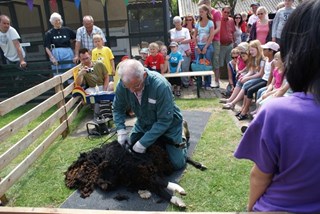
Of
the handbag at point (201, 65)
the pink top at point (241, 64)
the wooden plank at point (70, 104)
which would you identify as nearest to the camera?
the wooden plank at point (70, 104)

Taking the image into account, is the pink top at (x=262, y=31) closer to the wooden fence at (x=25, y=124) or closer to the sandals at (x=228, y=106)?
the sandals at (x=228, y=106)

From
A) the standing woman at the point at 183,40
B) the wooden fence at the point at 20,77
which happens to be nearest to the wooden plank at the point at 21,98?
the wooden fence at the point at 20,77

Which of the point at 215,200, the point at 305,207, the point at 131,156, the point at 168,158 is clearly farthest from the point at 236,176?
the point at 305,207

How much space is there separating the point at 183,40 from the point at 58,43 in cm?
308

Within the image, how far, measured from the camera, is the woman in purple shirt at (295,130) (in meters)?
0.99

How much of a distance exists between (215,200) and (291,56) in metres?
2.33

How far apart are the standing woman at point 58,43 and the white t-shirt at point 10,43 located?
2.69 ft

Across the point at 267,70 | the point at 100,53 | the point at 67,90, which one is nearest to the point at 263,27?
the point at 267,70

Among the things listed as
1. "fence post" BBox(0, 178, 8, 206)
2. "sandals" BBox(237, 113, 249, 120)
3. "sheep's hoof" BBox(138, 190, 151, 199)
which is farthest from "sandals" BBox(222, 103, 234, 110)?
"fence post" BBox(0, 178, 8, 206)

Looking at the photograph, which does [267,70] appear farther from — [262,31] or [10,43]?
[10,43]

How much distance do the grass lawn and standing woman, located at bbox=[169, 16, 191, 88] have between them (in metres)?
3.31

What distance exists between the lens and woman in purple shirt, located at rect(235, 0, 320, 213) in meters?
0.99

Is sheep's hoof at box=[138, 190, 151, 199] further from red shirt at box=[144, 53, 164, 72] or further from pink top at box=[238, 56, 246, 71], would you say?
red shirt at box=[144, 53, 164, 72]

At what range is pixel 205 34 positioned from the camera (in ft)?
24.2
